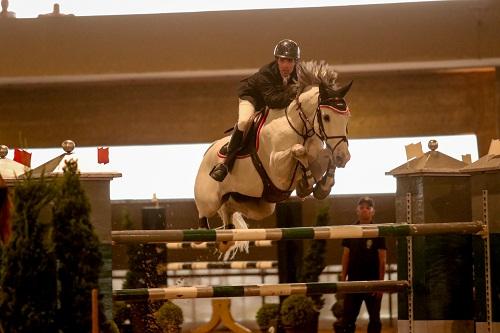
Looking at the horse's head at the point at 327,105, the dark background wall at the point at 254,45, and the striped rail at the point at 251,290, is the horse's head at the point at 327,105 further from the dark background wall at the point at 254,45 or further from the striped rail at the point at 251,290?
the dark background wall at the point at 254,45

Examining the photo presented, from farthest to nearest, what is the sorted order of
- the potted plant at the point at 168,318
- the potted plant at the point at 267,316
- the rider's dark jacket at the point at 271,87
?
the potted plant at the point at 267,316 → the potted plant at the point at 168,318 → the rider's dark jacket at the point at 271,87

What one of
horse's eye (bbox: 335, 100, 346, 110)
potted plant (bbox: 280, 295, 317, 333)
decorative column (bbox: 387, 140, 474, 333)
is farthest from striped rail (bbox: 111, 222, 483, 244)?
potted plant (bbox: 280, 295, 317, 333)

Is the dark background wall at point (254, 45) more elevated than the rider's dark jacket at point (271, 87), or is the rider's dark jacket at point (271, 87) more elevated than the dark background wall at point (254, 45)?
the dark background wall at point (254, 45)

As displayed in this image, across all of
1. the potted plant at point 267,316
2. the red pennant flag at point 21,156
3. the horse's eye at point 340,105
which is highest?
the horse's eye at point 340,105

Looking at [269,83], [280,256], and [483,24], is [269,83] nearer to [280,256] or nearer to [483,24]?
[280,256]

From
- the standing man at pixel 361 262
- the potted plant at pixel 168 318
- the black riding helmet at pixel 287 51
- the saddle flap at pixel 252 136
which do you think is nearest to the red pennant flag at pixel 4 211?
the saddle flap at pixel 252 136

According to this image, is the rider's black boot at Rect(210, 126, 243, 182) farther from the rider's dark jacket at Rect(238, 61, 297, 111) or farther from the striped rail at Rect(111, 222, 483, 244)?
the striped rail at Rect(111, 222, 483, 244)

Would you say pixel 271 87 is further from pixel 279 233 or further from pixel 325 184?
pixel 279 233

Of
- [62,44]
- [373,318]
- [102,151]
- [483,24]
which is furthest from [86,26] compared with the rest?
[102,151]

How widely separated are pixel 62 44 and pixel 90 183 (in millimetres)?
5964

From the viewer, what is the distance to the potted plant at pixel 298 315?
7.02m

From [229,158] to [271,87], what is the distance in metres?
0.41

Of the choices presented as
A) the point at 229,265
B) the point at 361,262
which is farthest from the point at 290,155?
the point at 229,265

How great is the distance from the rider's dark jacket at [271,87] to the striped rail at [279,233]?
2.82 feet
